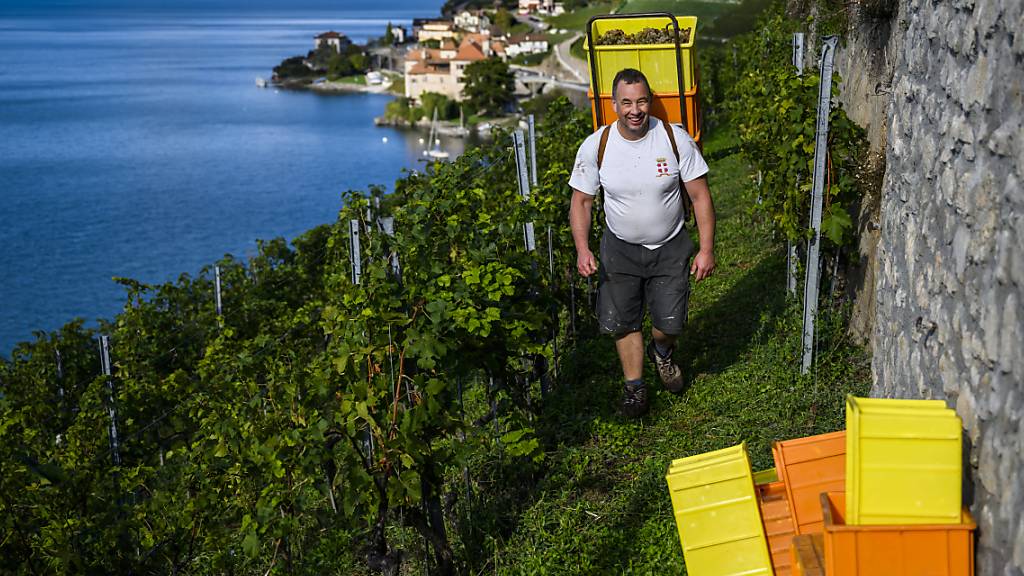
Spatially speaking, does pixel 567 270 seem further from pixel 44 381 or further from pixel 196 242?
pixel 196 242

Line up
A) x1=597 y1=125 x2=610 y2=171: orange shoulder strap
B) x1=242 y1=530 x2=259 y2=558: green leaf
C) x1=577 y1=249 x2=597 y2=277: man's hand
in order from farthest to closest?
x1=577 y1=249 x2=597 y2=277: man's hand → x1=597 y1=125 x2=610 y2=171: orange shoulder strap → x1=242 y1=530 x2=259 y2=558: green leaf

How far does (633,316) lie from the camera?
4973mm

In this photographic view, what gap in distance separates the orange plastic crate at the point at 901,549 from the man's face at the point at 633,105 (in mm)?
2338

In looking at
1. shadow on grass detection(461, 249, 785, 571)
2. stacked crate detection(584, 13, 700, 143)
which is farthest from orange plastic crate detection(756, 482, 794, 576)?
stacked crate detection(584, 13, 700, 143)

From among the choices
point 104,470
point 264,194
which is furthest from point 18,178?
point 104,470

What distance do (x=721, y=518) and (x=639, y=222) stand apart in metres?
1.83

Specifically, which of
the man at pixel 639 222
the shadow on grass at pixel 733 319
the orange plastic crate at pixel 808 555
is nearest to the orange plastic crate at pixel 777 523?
the orange plastic crate at pixel 808 555

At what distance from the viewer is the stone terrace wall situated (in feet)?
7.73

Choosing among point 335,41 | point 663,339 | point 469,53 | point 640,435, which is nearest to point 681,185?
point 663,339

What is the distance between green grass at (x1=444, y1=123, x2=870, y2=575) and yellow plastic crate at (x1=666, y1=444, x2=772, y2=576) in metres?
0.63

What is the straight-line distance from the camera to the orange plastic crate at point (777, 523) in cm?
A: 322

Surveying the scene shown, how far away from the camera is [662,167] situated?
4.57 metres

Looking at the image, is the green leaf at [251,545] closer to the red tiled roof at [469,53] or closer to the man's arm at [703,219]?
the man's arm at [703,219]

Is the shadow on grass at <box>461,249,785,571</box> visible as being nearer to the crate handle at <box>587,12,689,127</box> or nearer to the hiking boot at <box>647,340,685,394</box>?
the hiking boot at <box>647,340,685,394</box>
